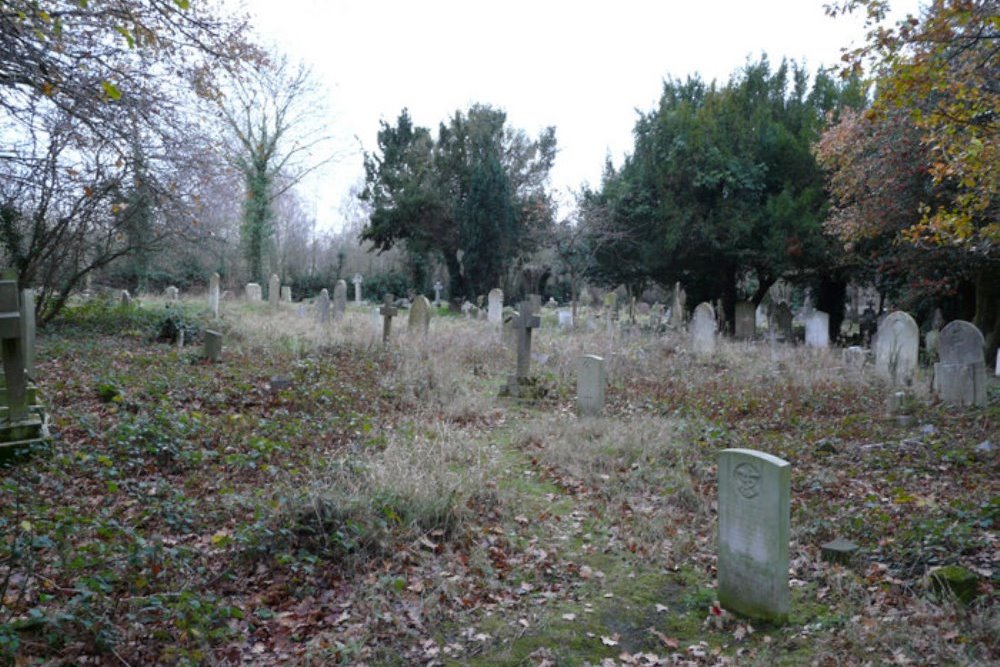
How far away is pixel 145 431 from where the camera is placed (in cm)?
725

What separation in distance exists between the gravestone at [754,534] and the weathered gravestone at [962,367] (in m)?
7.45

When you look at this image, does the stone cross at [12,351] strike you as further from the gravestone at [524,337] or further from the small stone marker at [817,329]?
the small stone marker at [817,329]

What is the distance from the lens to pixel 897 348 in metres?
13.0

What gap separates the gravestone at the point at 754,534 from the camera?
4.58 metres

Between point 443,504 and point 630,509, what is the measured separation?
6.28 feet

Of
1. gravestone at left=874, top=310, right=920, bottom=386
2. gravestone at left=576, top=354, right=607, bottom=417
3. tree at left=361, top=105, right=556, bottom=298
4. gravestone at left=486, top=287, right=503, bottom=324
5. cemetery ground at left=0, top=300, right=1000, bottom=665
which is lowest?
cemetery ground at left=0, top=300, right=1000, bottom=665

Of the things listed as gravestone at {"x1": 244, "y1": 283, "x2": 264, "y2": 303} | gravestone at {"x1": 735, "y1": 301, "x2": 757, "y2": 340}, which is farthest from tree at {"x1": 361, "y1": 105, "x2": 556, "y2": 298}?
gravestone at {"x1": 735, "y1": 301, "x2": 757, "y2": 340}

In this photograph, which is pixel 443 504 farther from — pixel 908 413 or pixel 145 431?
pixel 908 413

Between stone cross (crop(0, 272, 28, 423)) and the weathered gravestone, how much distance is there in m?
12.0

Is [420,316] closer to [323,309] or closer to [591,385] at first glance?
[323,309]

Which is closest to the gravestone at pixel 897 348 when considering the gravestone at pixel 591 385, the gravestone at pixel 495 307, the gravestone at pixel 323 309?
the gravestone at pixel 591 385

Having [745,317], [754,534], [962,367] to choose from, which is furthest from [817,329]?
[754,534]

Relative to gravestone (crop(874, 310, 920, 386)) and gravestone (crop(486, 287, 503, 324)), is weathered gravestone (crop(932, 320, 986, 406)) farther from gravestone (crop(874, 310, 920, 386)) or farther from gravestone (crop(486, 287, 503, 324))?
gravestone (crop(486, 287, 503, 324))

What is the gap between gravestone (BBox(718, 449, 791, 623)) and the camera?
458 cm
